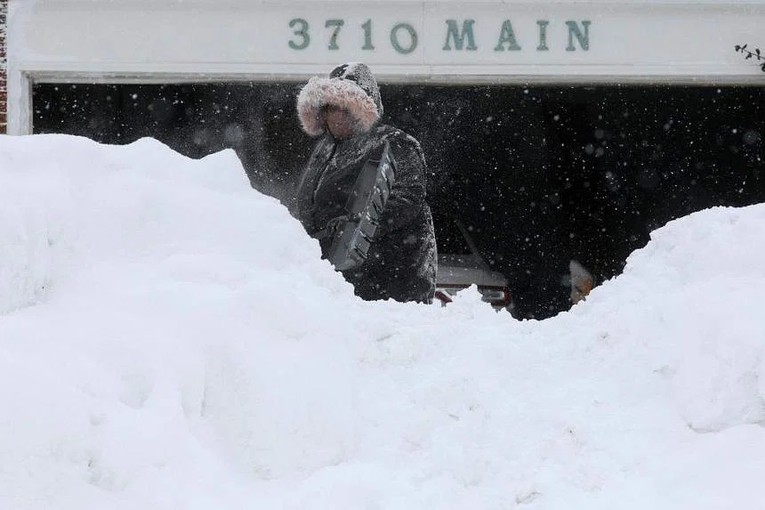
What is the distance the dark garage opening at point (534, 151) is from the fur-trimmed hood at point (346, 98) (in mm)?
5776

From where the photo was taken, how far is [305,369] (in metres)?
2.85

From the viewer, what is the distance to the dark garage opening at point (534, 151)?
11883 mm

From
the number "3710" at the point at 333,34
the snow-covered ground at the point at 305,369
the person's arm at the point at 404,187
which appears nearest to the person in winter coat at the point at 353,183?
the person's arm at the point at 404,187

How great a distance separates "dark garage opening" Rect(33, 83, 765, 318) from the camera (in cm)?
1188

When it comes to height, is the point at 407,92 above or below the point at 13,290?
below

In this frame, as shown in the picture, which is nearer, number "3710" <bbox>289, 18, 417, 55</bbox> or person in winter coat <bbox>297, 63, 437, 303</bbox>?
person in winter coat <bbox>297, 63, 437, 303</bbox>

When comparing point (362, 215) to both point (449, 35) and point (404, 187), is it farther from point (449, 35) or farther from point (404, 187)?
point (449, 35)

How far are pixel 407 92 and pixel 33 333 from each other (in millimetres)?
8048

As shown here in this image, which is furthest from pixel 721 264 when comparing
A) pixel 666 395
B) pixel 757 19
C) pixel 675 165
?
pixel 675 165

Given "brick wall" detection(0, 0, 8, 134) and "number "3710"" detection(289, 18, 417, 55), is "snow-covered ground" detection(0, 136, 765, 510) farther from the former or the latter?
"brick wall" detection(0, 0, 8, 134)

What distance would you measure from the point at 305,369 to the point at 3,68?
6.98 metres

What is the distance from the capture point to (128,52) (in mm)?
9078

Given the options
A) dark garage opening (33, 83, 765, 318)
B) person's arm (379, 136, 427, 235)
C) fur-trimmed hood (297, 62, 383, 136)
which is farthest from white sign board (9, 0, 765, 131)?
person's arm (379, 136, 427, 235)

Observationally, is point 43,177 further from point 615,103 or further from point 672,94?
point 615,103
